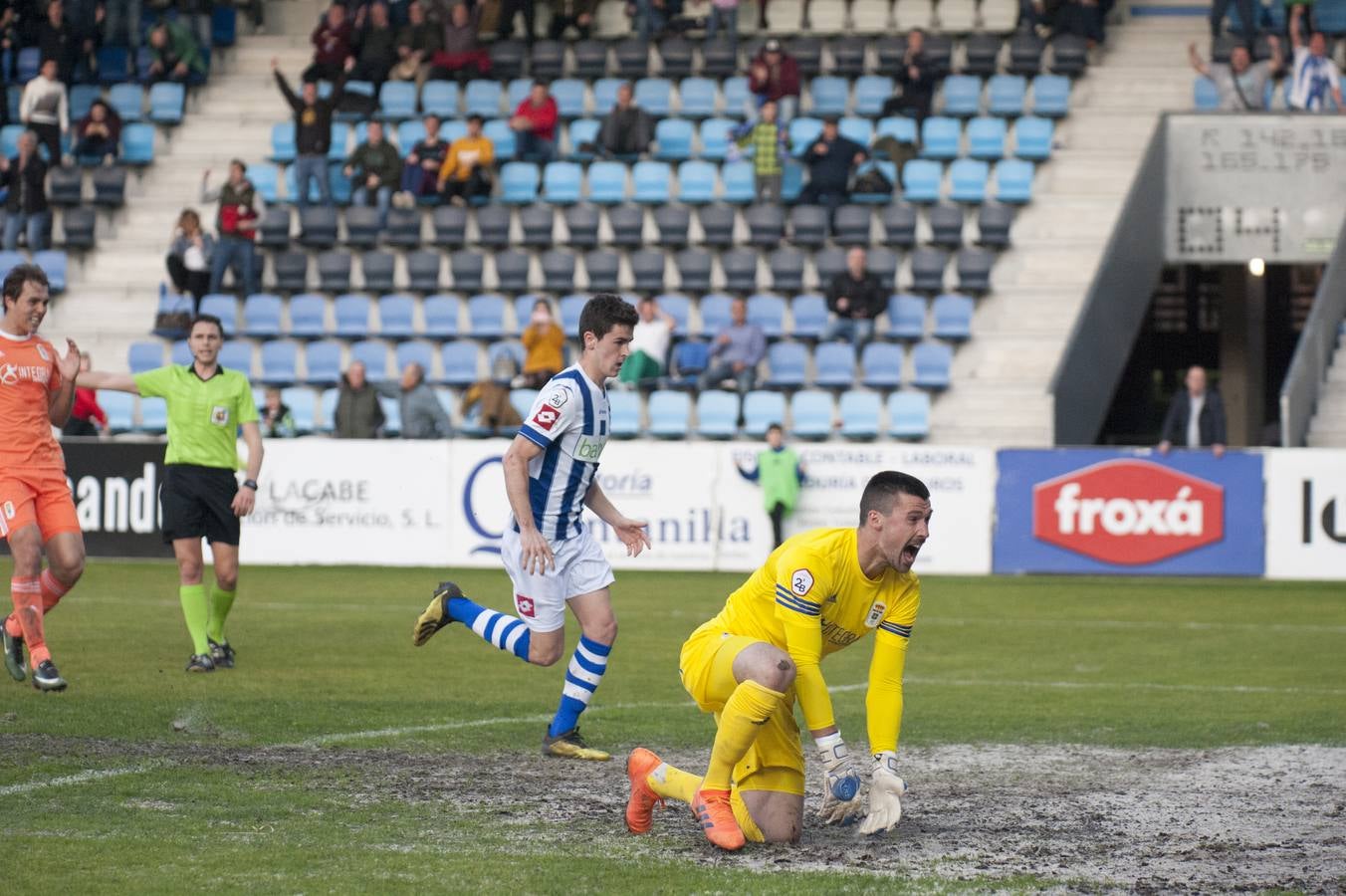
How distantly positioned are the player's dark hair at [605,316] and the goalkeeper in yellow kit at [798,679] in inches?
71.7

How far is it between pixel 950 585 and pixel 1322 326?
766 centimetres

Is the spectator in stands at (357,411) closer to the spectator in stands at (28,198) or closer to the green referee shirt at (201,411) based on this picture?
the spectator in stands at (28,198)

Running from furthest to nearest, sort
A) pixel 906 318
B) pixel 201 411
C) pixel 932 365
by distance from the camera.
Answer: pixel 906 318, pixel 932 365, pixel 201 411

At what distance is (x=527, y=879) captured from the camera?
5.86m

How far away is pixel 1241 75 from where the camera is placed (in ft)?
87.7

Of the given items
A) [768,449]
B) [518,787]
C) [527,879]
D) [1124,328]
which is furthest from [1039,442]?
[527,879]

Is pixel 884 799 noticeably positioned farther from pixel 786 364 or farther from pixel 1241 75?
pixel 1241 75

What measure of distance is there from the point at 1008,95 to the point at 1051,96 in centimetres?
68

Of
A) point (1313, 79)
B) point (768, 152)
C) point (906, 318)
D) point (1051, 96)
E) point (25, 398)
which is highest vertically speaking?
point (1313, 79)

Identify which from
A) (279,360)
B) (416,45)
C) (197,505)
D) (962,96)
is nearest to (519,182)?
(416,45)

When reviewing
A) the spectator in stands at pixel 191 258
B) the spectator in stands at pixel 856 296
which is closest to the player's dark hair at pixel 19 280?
the spectator in stands at pixel 856 296

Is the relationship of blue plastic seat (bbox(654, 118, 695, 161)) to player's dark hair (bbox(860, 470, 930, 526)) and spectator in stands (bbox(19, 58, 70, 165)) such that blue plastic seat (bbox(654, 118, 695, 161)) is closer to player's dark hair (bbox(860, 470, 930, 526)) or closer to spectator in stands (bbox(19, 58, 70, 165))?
spectator in stands (bbox(19, 58, 70, 165))

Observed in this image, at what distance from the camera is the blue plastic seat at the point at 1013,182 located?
2686cm

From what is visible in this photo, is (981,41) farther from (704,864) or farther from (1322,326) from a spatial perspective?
(704,864)
